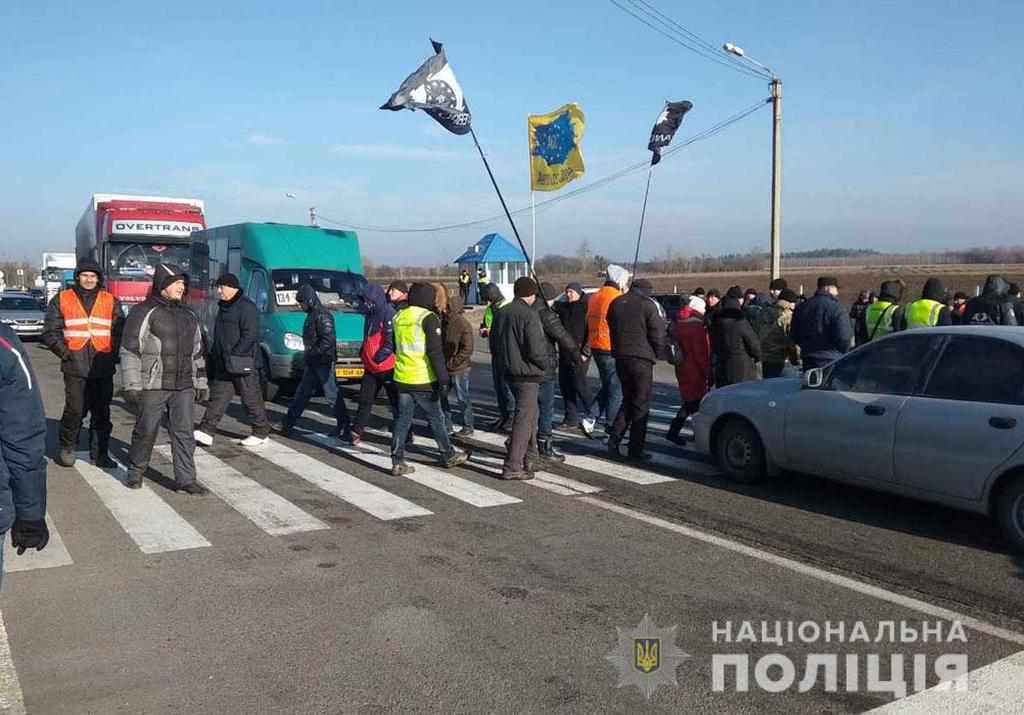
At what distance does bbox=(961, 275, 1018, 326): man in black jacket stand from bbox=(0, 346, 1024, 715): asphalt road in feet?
12.6

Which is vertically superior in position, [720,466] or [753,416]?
[753,416]

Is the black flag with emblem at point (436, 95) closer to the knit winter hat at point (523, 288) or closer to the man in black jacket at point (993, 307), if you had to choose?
the knit winter hat at point (523, 288)

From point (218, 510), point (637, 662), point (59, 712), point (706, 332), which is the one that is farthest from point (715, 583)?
point (706, 332)

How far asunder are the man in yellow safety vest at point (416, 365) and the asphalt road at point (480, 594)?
0.56 m

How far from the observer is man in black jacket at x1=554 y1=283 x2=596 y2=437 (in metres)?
11.0

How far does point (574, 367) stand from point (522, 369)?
2426 millimetres

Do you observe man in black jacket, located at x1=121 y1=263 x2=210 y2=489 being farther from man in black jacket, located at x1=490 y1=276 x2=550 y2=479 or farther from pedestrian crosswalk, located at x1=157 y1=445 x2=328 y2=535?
man in black jacket, located at x1=490 y1=276 x2=550 y2=479

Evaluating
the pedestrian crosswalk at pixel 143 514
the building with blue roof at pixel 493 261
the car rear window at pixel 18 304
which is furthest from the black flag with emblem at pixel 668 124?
the car rear window at pixel 18 304

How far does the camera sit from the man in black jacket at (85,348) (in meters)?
8.70

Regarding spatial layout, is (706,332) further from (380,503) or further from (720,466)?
(380,503)

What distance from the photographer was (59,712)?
389cm

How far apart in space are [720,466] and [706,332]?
207 centimetres

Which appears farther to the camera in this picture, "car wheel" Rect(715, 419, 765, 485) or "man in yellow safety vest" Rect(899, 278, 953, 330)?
"man in yellow safety vest" Rect(899, 278, 953, 330)

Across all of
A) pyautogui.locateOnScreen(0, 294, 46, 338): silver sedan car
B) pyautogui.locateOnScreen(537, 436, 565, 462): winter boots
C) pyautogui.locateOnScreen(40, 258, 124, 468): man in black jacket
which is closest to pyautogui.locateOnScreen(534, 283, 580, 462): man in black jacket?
pyautogui.locateOnScreen(537, 436, 565, 462): winter boots
